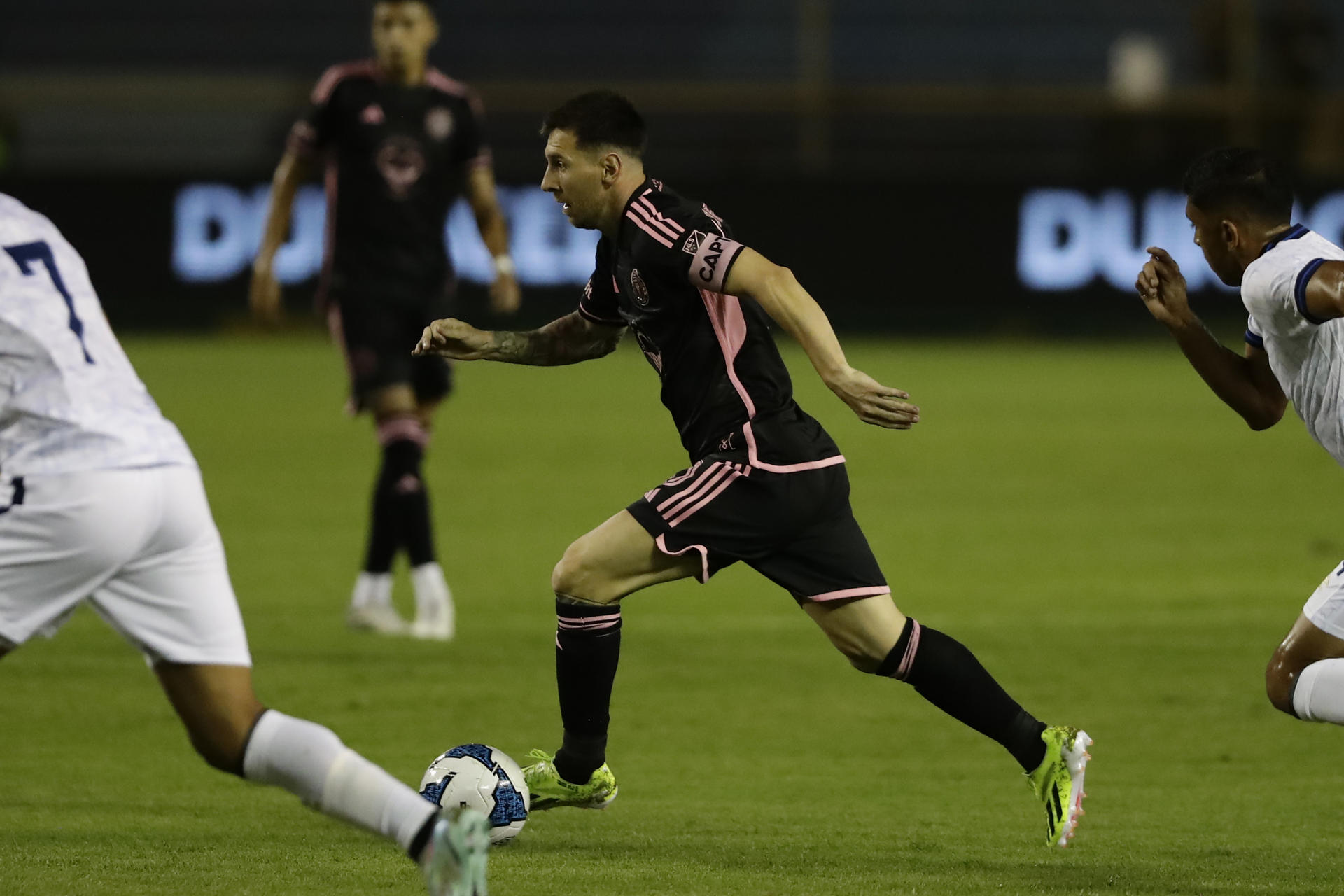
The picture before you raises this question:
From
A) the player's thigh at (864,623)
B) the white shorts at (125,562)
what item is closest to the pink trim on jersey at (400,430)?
the player's thigh at (864,623)

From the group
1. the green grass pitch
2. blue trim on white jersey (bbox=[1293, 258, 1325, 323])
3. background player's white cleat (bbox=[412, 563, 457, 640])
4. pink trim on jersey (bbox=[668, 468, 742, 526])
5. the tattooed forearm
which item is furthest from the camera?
background player's white cleat (bbox=[412, 563, 457, 640])

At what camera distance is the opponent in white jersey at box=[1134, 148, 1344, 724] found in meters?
4.84

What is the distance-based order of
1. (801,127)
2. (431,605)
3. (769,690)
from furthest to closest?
(801,127)
(431,605)
(769,690)

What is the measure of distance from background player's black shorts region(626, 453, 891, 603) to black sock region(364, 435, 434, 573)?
3.53 m

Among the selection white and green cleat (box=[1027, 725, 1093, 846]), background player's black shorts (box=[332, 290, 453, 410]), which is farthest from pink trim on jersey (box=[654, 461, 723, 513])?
background player's black shorts (box=[332, 290, 453, 410])

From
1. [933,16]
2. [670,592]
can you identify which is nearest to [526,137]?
[933,16]

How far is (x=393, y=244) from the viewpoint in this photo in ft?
30.0

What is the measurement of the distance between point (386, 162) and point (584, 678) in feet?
14.1

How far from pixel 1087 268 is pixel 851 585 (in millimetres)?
18660

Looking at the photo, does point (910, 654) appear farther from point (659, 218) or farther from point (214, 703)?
point (214, 703)

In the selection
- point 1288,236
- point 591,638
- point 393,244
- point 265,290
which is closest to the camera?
point 1288,236

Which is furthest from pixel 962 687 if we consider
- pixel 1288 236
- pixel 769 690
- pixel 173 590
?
pixel 769 690

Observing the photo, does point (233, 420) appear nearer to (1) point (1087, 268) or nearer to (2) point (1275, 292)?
(1) point (1087, 268)

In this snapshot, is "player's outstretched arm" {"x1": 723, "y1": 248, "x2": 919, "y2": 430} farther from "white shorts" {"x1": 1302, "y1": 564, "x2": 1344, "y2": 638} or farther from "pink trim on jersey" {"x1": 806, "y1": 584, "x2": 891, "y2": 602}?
"white shorts" {"x1": 1302, "y1": 564, "x2": 1344, "y2": 638}
